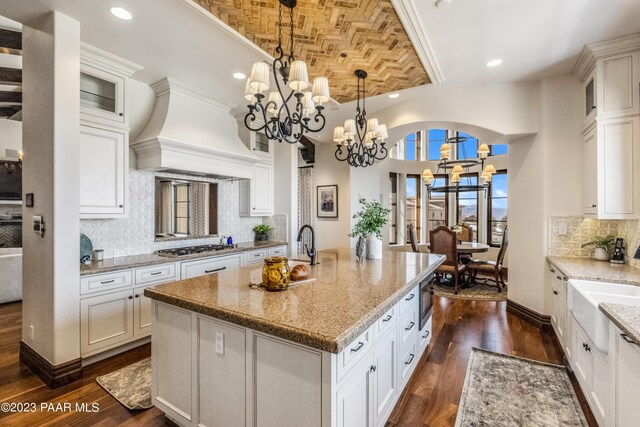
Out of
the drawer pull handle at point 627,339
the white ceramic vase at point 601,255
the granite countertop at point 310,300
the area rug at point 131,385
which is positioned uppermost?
the white ceramic vase at point 601,255

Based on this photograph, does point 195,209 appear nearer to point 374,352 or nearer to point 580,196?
point 374,352

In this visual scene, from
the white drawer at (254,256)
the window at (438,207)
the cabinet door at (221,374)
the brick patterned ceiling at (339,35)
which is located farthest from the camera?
the window at (438,207)

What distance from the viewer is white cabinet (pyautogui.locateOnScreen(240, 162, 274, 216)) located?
4762mm

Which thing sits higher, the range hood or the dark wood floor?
→ the range hood

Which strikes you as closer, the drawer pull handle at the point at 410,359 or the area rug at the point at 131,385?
the area rug at the point at 131,385

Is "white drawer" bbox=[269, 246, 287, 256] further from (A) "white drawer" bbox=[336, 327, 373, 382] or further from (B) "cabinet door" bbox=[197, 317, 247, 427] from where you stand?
(A) "white drawer" bbox=[336, 327, 373, 382]

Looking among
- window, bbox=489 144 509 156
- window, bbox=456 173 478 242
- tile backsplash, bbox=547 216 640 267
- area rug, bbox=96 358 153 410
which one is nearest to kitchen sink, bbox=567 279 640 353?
tile backsplash, bbox=547 216 640 267

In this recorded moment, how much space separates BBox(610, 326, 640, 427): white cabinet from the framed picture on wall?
14.9 feet

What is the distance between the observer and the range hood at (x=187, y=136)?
11.0ft

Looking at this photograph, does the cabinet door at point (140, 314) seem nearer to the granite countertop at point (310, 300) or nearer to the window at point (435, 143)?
the granite countertop at point (310, 300)

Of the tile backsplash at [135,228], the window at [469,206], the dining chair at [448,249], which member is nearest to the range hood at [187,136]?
the tile backsplash at [135,228]

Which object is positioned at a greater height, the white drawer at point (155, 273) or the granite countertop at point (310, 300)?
the granite countertop at point (310, 300)

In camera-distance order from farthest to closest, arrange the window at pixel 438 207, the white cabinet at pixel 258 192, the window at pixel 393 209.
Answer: the window at pixel 438 207
the window at pixel 393 209
the white cabinet at pixel 258 192

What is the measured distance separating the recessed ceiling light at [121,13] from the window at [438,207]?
722 cm
